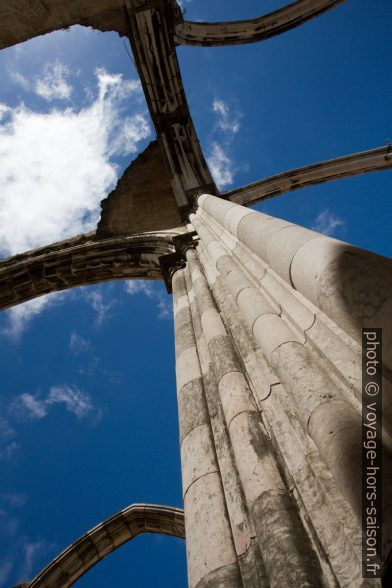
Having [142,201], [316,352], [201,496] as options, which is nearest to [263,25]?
[142,201]

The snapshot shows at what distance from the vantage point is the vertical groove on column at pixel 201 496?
1.45m

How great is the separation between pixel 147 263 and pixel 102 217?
1682 millimetres

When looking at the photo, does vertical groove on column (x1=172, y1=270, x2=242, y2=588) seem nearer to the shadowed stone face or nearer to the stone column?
the stone column

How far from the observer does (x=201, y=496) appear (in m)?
1.78

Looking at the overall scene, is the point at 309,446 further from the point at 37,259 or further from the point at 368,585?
the point at 37,259

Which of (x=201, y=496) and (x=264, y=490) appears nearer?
(x=264, y=490)

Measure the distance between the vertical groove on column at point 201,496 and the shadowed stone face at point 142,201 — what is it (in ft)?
15.7

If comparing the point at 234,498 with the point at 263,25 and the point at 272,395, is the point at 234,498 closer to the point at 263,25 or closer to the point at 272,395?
the point at 272,395

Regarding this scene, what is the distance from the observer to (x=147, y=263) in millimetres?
6387

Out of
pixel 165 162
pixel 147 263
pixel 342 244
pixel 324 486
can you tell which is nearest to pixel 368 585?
pixel 324 486

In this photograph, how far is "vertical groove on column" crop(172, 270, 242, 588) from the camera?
145cm

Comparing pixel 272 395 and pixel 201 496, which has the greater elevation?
pixel 272 395

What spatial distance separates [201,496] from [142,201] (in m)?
6.63

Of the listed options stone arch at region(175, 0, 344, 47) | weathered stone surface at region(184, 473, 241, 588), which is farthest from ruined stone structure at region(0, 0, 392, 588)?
stone arch at region(175, 0, 344, 47)
